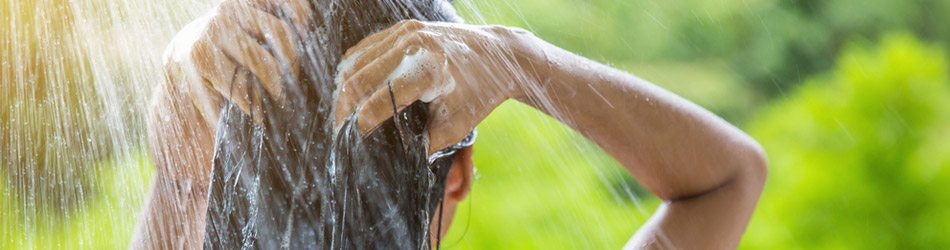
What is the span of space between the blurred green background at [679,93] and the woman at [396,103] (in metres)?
0.71

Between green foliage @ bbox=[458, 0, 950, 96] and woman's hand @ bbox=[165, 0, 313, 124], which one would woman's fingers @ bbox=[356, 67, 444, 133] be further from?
green foliage @ bbox=[458, 0, 950, 96]

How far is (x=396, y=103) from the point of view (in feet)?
1.24

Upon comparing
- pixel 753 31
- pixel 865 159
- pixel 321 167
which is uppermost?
pixel 321 167

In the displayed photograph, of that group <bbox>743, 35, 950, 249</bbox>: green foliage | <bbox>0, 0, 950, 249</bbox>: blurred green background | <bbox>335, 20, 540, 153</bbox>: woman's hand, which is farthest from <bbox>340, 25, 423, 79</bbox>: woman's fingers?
<bbox>743, 35, 950, 249</bbox>: green foliage

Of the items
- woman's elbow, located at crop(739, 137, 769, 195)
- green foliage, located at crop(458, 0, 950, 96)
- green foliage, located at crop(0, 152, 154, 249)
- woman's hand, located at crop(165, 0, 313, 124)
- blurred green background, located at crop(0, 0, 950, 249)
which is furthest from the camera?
green foliage, located at crop(458, 0, 950, 96)

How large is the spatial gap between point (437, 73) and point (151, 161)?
0.31 meters

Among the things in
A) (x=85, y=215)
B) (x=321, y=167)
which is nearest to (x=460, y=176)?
(x=321, y=167)

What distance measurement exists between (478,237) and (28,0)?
2.68ft

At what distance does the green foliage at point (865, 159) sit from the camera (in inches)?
58.6

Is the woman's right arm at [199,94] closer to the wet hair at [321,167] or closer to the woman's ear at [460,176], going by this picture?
the wet hair at [321,167]

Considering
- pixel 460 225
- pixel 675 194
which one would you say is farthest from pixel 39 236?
pixel 675 194

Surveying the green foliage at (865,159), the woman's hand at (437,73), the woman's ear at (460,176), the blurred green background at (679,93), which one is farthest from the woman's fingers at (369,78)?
the green foliage at (865,159)

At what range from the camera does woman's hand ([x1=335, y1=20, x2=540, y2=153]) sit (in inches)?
14.5

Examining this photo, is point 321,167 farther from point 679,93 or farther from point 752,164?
point 679,93
